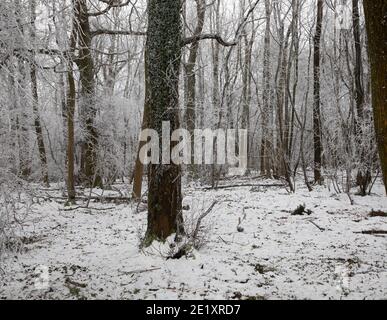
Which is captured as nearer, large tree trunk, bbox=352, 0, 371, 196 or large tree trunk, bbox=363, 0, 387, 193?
large tree trunk, bbox=363, 0, 387, 193

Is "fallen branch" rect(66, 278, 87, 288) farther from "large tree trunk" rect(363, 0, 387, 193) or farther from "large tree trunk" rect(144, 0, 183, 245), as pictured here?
"large tree trunk" rect(363, 0, 387, 193)

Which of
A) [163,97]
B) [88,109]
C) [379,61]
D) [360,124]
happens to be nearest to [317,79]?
[360,124]

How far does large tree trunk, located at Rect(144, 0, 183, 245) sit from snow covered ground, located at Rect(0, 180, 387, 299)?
33 cm

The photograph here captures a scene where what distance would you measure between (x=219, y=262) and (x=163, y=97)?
7.92 feet

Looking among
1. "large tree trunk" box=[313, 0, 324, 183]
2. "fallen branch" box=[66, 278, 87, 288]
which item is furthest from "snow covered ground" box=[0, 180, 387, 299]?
"large tree trunk" box=[313, 0, 324, 183]

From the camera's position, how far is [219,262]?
499 cm

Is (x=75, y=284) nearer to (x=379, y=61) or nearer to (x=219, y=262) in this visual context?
(x=219, y=262)

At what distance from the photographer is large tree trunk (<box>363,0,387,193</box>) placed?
318 centimetres

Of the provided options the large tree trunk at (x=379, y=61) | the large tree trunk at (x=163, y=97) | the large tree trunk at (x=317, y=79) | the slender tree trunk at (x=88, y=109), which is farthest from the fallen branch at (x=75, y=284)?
the large tree trunk at (x=317, y=79)

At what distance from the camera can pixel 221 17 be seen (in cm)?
2270

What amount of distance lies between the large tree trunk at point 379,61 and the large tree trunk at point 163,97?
2661 mm

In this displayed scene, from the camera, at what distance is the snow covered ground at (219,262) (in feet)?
13.6

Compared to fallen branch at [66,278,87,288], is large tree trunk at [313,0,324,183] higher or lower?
higher
